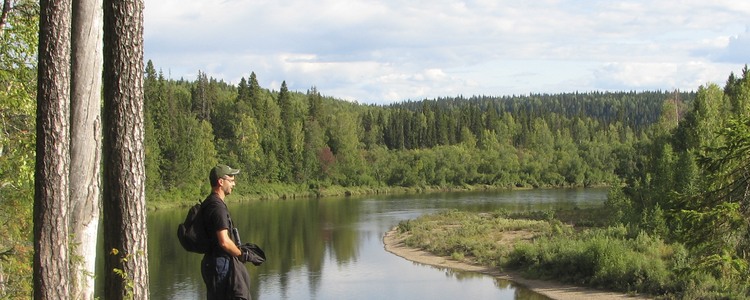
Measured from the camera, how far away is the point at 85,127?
607 cm

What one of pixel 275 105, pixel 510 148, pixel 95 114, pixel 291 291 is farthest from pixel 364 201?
pixel 95 114

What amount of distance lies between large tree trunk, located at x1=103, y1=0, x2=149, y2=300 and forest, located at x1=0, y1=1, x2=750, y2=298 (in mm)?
2762

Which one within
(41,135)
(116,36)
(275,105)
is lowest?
(41,135)

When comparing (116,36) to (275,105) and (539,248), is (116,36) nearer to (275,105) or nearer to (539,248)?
(539,248)

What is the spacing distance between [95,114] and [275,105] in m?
78.5

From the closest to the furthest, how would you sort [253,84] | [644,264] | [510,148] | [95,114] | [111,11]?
[111,11] → [95,114] → [644,264] → [253,84] → [510,148]

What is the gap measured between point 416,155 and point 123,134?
84.9 meters

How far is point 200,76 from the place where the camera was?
84.2m

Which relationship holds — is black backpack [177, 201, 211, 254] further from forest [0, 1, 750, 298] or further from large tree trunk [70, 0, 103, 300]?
forest [0, 1, 750, 298]

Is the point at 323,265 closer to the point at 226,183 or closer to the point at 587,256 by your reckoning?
the point at 587,256

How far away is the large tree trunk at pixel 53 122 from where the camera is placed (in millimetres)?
5707

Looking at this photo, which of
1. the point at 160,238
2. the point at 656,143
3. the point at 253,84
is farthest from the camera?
the point at 253,84

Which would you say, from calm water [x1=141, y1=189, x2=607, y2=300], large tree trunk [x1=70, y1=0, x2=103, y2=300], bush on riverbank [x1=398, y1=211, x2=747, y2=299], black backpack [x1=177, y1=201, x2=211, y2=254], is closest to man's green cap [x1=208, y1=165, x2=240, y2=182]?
black backpack [x1=177, y1=201, x2=211, y2=254]

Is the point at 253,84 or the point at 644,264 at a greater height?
the point at 253,84
